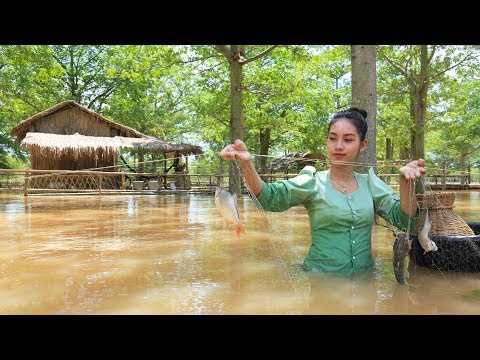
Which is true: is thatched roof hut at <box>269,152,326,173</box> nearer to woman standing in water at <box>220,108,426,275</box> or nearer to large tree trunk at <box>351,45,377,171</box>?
large tree trunk at <box>351,45,377,171</box>

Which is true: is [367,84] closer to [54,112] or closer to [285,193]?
[285,193]

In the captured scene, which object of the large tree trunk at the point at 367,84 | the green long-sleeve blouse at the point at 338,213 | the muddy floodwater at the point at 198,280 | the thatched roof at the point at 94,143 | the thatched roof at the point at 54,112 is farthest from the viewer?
the thatched roof at the point at 54,112

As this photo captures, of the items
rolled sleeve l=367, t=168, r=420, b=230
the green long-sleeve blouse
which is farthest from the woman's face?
rolled sleeve l=367, t=168, r=420, b=230

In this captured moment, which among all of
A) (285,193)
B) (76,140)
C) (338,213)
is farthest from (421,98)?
(285,193)

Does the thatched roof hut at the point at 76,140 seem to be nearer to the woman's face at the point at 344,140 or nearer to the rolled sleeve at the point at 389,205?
the rolled sleeve at the point at 389,205

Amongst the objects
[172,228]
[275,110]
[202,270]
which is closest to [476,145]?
[275,110]

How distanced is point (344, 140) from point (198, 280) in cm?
153

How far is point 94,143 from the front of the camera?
Answer: 66.0 ft

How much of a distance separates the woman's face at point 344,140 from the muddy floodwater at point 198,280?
890 mm

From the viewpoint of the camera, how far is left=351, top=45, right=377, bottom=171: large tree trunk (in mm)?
6617

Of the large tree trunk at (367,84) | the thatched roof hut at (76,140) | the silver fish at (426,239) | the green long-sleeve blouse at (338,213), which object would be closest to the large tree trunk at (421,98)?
the thatched roof hut at (76,140)

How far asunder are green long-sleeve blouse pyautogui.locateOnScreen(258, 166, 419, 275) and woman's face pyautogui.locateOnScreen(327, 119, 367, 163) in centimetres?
25

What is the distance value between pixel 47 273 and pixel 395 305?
2750 millimetres

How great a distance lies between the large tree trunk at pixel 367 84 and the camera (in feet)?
21.7
